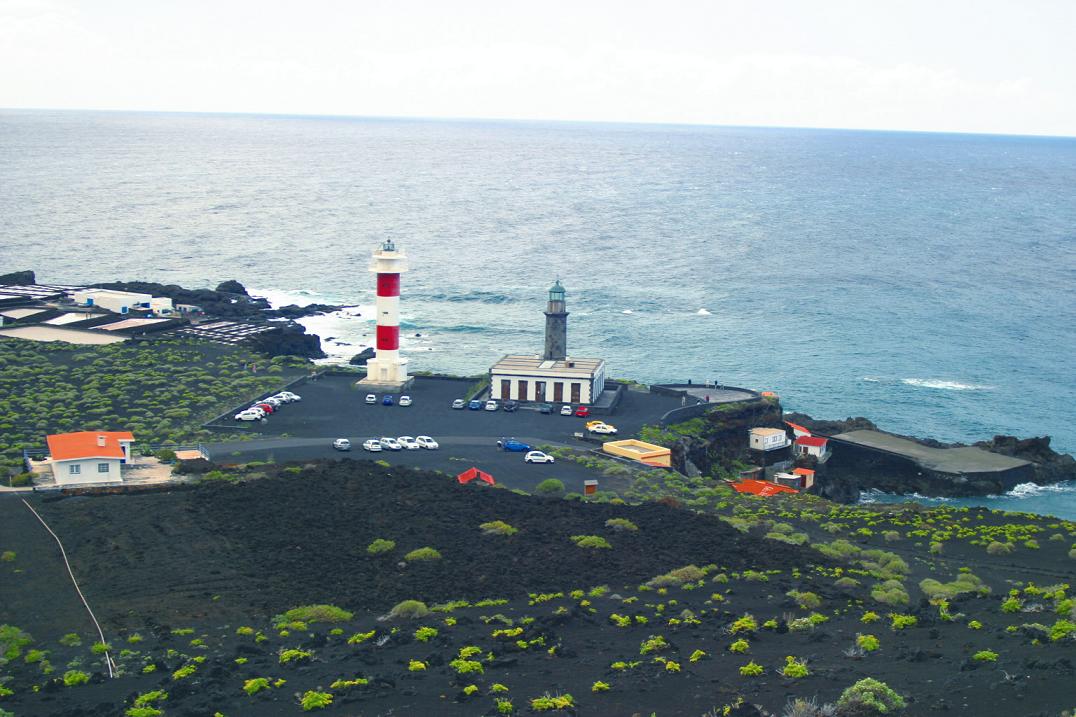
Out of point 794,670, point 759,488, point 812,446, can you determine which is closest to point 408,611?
point 794,670

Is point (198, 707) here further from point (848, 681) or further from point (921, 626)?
point (921, 626)

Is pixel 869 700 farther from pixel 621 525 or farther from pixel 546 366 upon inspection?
Answer: pixel 546 366

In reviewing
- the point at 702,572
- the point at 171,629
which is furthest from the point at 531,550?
the point at 171,629

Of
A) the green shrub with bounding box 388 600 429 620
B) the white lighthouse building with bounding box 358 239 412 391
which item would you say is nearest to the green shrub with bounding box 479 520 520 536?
the green shrub with bounding box 388 600 429 620

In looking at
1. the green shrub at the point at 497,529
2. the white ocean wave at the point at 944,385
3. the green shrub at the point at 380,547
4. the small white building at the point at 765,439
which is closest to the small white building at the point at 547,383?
the small white building at the point at 765,439

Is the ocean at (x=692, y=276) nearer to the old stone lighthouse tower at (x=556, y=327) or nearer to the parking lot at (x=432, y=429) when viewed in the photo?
the old stone lighthouse tower at (x=556, y=327)

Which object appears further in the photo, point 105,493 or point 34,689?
point 105,493

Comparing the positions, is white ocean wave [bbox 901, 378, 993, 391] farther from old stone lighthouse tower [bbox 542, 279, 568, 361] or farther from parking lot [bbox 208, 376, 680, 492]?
old stone lighthouse tower [bbox 542, 279, 568, 361]
